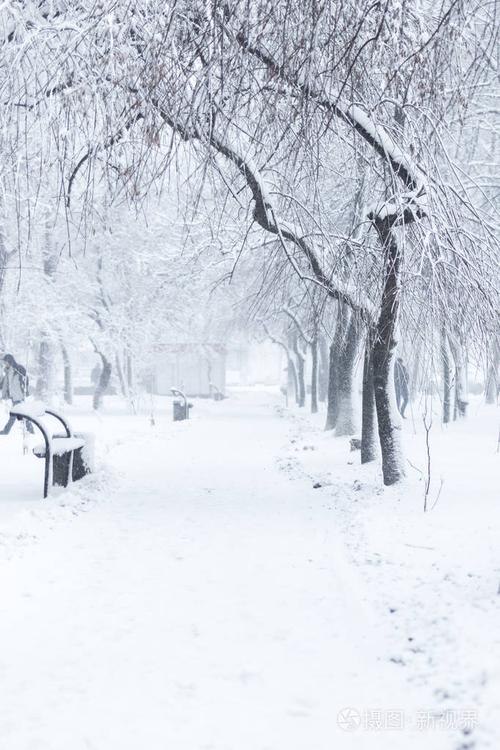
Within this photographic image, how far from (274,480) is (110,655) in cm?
700

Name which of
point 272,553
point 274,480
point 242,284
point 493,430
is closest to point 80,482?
point 274,480

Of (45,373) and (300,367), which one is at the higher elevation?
(300,367)

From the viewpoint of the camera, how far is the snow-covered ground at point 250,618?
3357mm

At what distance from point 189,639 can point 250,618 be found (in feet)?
1.80

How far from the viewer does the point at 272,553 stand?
658 centimetres

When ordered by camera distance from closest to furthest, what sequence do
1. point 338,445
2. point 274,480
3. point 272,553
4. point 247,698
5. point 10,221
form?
point 247,698 → point 272,553 → point 274,480 → point 338,445 → point 10,221

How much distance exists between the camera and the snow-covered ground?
11.0ft

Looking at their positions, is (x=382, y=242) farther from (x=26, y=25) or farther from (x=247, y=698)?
(x=247, y=698)

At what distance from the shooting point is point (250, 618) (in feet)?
15.9

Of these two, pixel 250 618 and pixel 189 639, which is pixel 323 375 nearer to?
pixel 250 618

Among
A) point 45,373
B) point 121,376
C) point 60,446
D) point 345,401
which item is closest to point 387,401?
point 60,446

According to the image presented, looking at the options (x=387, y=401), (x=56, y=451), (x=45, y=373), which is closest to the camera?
(x=56, y=451)

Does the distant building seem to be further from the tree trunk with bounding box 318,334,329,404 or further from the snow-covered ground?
the snow-covered ground

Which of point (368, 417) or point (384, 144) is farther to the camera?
point (368, 417)
